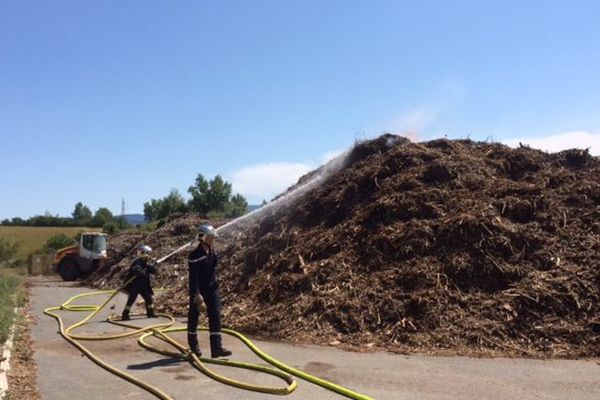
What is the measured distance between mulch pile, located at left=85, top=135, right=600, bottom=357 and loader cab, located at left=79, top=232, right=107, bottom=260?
44.7ft

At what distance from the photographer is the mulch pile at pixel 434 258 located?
27.8 feet

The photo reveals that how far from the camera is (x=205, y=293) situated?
7855 millimetres

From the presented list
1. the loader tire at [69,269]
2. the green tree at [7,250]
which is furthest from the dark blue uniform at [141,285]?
the green tree at [7,250]

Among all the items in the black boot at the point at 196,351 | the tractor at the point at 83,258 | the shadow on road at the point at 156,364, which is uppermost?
the tractor at the point at 83,258

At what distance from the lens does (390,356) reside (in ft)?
25.4

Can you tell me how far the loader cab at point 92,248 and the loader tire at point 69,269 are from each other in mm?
803

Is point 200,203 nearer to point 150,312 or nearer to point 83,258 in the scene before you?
point 83,258

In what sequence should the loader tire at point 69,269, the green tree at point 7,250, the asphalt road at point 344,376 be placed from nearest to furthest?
the asphalt road at point 344,376 → the loader tire at point 69,269 → the green tree at point 7,250

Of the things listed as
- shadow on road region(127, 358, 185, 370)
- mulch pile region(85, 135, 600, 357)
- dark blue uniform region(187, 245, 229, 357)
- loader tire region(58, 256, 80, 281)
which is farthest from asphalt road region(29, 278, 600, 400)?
loader tire region(58, 256, 80, 281)

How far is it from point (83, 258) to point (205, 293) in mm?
20488

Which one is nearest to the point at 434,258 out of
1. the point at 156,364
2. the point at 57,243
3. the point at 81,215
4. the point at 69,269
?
the point at 156,364

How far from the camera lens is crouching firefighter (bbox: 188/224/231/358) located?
7.73 meters

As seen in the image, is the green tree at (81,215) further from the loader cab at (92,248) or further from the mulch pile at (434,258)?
the mulch pile at (434,258)

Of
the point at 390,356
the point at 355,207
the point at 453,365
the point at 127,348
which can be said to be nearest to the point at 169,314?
the point at 127,348
